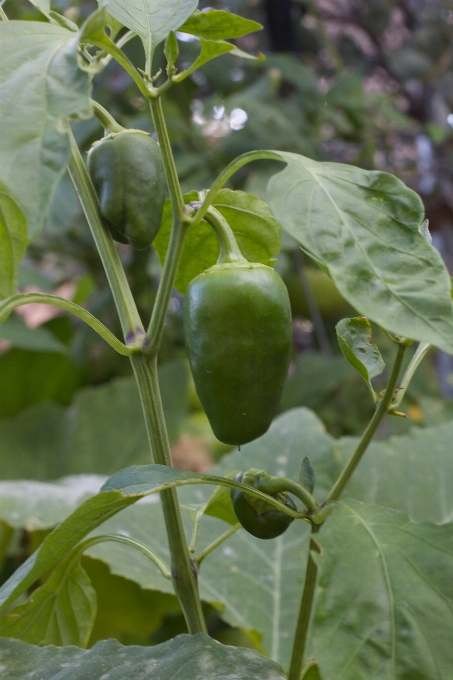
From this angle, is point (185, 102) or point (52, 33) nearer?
point (52, 33)

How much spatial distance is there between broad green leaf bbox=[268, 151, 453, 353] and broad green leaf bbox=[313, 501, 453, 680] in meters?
0.11

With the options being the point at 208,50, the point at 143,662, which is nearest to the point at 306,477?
the point at 143,662

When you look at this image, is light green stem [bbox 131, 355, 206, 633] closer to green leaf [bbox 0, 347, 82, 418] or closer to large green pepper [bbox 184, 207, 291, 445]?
large green pepper [bbox 184, 207, 291, 445]

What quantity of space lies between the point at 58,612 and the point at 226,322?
0.23 metres

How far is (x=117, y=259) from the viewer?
332mm

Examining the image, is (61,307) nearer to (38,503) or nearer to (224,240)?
(224,240)

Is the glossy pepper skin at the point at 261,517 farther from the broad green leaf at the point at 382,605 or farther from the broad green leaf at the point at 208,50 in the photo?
the broad green leaf at the point at 208,50

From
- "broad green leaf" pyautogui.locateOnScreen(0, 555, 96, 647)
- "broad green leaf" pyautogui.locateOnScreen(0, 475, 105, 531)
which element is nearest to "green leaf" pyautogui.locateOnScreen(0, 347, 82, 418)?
"broad green leaf" pyautogui.locateOnScreen(0, 475, 105, 531)

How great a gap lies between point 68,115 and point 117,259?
113mm

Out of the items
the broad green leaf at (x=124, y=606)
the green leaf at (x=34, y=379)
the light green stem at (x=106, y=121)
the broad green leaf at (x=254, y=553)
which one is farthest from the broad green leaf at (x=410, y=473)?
the green leaf at (x=34, y=379)

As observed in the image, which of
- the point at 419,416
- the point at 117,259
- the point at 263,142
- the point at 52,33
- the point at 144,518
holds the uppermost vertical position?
the point at 52,33

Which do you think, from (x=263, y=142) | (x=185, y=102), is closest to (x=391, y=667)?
(x=263, y=142)

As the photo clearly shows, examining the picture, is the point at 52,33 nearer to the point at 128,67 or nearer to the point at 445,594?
the point at 128,67

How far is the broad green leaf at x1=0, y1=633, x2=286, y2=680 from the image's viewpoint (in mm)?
304
